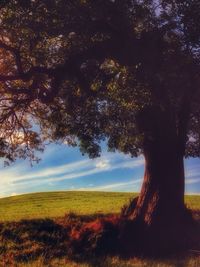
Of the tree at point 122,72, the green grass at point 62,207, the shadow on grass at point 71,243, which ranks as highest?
the tree at point 122,72

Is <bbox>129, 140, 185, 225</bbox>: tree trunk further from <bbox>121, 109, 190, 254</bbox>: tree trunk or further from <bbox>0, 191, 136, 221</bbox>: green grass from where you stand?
<bbox>0, 191, 136, 221</bbox>: green grass

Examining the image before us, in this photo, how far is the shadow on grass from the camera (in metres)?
20.9

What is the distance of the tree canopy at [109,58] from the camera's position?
21656 millimetres

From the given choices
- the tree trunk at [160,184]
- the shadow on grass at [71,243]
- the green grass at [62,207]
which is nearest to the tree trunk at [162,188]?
the tree trunk at [160,184]

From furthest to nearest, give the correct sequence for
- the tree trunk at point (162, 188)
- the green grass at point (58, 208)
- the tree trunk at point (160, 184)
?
the green grass at point (58, 208) → the tree trunk at point (162, 188) → the tree trunk at point (160, 184)

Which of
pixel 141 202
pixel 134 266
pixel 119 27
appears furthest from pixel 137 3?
pixel 134 266

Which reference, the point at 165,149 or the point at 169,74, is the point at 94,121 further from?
the point at 169,74

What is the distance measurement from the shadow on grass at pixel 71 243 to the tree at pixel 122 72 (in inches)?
84.7

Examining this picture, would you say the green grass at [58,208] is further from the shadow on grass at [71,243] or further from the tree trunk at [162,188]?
the tree trunk at [162,188]

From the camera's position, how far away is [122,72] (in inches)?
907

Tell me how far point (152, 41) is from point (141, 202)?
913 cm

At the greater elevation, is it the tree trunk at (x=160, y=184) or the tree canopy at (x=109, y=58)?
the tree canopy at (x=109, y=58)

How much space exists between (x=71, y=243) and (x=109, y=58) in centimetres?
970

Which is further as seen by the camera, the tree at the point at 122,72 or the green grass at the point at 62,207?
the green grass at the point at 62,207
